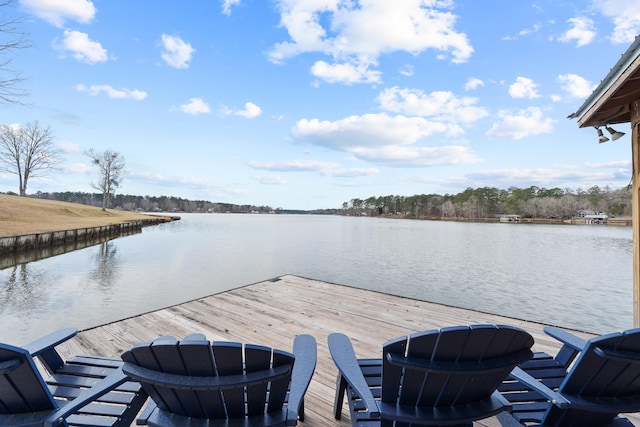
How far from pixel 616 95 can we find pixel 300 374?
389 centimetres

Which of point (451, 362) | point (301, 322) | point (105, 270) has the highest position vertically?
point (451, 362)

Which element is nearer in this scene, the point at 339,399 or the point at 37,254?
the point at 339,399

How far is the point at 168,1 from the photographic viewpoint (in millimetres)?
11273

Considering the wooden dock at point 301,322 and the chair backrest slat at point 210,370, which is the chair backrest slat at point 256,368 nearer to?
the chair backrest slat at point 210,370

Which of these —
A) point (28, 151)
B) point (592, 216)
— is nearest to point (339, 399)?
point (28, 151)

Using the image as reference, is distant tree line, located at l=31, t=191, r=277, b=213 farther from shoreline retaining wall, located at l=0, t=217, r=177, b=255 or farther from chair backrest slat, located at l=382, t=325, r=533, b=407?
chair backrest slat, located at l=382, t=325, r=533, b=407

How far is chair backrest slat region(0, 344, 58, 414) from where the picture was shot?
1.15m

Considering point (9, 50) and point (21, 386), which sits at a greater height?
point (9, 50)

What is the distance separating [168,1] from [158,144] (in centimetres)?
1689

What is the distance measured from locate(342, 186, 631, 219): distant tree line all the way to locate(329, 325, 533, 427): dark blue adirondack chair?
184 feet

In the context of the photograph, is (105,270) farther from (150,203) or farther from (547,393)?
(150,203)

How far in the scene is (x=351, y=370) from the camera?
4.96 feet

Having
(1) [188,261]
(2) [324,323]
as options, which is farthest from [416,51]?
(2) [324,323]

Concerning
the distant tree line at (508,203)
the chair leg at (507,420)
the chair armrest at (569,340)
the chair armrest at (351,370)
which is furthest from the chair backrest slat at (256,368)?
the distant tree line at (508,203)
